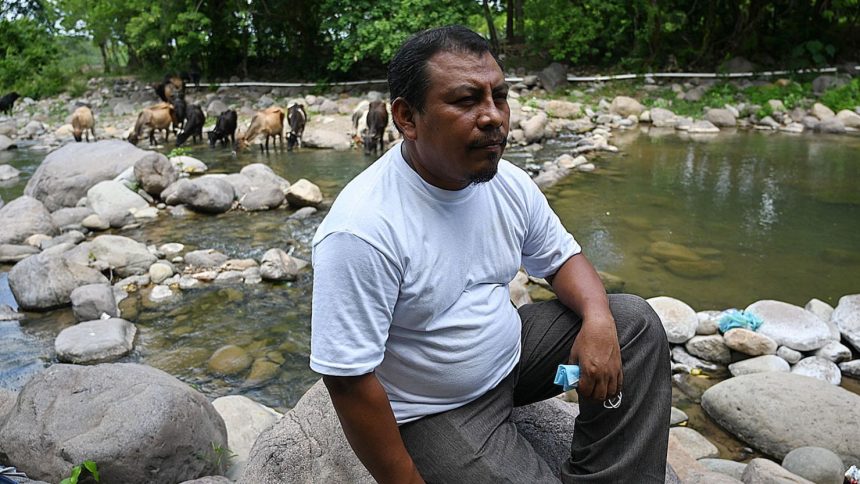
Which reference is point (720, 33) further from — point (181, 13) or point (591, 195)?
point (181, 13)

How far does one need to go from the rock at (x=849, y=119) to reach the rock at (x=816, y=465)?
538 inches

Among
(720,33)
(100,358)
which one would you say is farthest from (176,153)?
(720,33)

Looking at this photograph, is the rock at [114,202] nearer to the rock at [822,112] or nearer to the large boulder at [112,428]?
the large boulder at [112,428]

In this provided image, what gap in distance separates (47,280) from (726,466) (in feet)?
18.0

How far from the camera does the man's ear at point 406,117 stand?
185cm

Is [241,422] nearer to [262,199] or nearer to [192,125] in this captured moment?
[262,199]

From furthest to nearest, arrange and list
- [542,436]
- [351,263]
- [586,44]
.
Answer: [586,44] < [542,436] < [351,263]

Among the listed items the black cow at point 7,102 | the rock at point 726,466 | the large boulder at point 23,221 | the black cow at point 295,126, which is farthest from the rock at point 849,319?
the black cow at point 7,102

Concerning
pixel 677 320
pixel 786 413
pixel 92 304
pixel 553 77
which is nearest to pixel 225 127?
pixel 553 77

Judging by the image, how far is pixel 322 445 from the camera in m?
2.28

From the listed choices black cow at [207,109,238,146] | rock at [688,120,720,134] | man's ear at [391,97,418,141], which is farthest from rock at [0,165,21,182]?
rock at [688,120,720,134]

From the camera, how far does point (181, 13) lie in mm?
19328

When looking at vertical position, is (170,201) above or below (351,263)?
below

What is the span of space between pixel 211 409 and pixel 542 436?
1765mm
